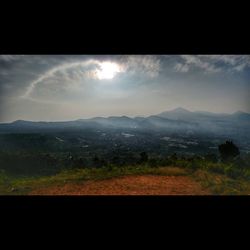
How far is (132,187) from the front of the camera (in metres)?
5.94

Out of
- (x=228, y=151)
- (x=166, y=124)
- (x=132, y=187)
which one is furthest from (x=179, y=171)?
(x=166, y=124)

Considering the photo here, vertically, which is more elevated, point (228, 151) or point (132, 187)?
point (228, 151)

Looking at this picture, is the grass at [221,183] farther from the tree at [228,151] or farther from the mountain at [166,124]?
the mountain at [166,124]

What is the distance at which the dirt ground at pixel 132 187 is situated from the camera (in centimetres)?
580

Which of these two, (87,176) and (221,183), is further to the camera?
(87,176)

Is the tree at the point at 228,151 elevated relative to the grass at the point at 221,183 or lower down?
elevated

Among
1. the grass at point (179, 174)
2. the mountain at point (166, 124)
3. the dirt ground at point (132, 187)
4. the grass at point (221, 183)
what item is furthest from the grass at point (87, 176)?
the mountain at point (166, 124)

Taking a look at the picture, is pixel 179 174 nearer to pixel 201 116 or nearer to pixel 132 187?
pixel 132 187

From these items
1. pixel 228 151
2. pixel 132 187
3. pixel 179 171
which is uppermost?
pixel 228 151
